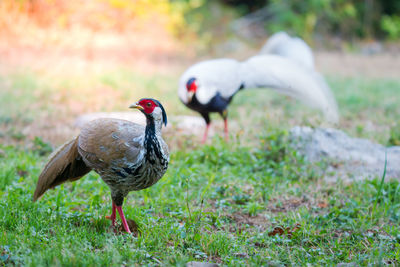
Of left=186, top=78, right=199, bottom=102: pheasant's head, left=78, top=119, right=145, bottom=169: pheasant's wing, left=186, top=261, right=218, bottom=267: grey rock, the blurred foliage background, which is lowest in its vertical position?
left=186, top=261, right=218, bottom=267: grey rock

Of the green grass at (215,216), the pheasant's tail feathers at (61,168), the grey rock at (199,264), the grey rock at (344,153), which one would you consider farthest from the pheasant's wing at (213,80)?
the grey rock at (199,264)

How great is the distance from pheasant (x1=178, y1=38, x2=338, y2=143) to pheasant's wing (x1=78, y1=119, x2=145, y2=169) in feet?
8.63

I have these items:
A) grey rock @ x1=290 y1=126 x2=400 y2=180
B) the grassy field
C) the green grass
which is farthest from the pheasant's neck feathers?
grey rock @ x1=290 y1=126 x2=400 y2=180

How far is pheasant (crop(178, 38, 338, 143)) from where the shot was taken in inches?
226

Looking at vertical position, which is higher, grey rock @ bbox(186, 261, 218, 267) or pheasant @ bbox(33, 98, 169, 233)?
pheasant @ bbox(33, 98, 169, 233)

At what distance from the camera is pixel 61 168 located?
3.43 m

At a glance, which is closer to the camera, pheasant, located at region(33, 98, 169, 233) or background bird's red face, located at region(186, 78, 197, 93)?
pheasant, located at region(33, 98, 169, 233)

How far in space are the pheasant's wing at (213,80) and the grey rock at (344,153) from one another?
1275mm

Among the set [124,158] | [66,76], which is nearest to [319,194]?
[124,158]

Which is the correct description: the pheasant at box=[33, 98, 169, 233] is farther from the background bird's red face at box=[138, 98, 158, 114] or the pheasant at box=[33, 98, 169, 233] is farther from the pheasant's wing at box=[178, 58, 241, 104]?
the pheasant's wing at box=[178, 58, 241, 104]

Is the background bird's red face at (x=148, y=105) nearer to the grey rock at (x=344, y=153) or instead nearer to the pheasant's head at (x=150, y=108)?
the pheasant's head at (x=150, y=108)

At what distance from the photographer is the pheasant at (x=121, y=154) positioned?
2988 millimetres

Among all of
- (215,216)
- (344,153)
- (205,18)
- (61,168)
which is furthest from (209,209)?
(205,18)

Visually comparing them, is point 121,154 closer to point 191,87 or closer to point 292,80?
point 191,87
